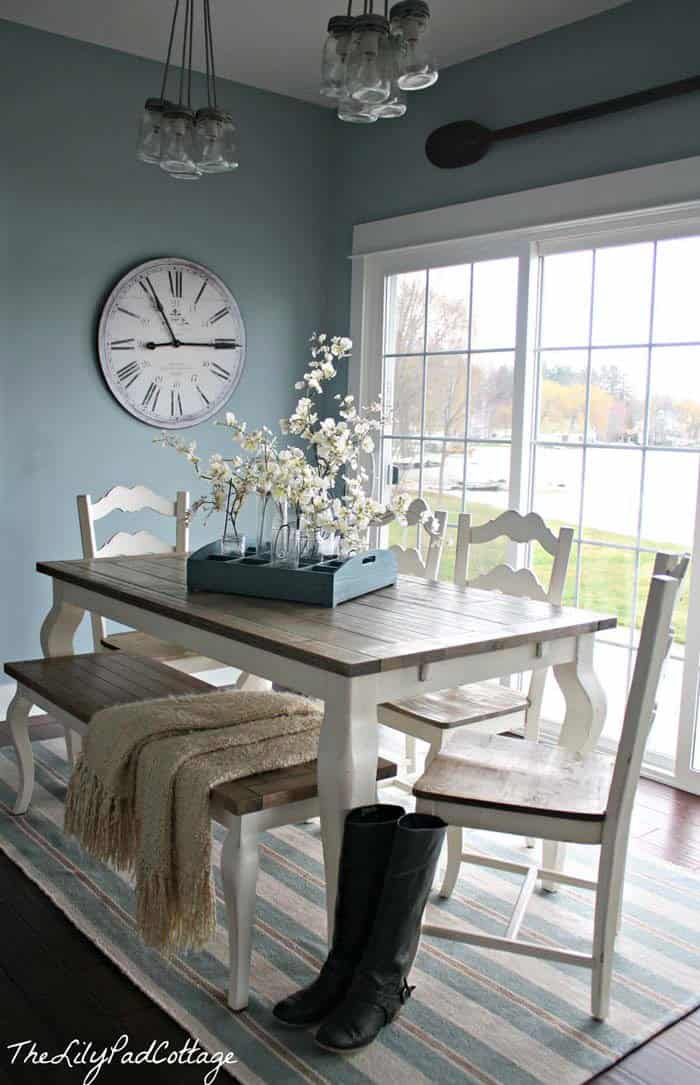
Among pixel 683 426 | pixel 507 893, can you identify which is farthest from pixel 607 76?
pixel 507 893

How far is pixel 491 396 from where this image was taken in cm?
415

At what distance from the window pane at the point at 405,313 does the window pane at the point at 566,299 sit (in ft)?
2.32

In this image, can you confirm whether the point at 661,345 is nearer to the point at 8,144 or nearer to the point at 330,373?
the point at 330,373

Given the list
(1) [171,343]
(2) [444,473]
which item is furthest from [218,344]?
A: (2) [444,473]

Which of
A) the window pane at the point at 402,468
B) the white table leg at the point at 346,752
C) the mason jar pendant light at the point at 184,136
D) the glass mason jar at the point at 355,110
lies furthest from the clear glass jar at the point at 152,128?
the window pane at the point at 402,468

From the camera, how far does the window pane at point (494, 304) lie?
4043 millimetres

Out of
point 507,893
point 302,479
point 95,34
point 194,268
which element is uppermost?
point 95,34

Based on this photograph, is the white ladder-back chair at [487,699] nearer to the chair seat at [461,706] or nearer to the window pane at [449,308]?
the chair seat at [461,706]

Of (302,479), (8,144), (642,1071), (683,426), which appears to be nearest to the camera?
(642,1071)

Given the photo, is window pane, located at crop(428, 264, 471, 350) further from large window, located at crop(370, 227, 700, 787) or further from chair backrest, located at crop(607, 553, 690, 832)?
chair backrest, located at crop(607, 553, 690, 832)

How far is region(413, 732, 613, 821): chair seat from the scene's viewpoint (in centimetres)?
204

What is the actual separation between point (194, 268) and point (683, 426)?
2261 mm

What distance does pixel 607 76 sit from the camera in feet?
11.7

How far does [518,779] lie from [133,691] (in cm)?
117
